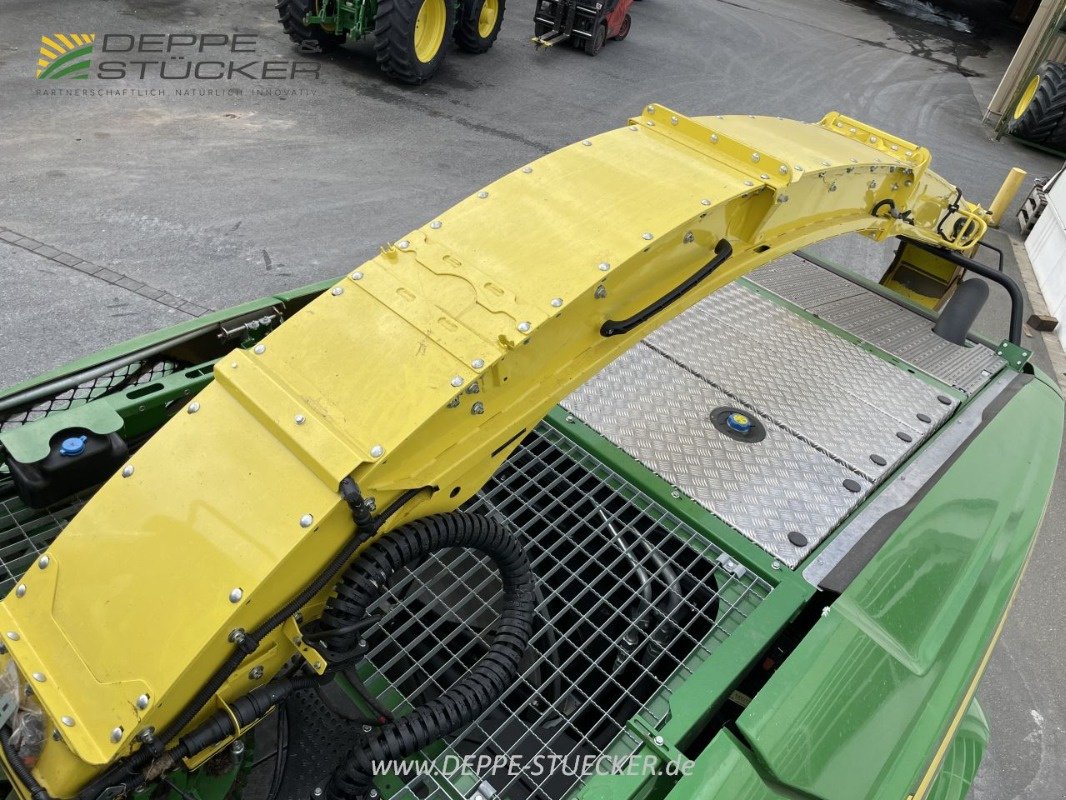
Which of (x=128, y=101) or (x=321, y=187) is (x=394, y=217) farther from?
(x=128, y=101)

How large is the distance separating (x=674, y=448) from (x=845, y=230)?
112cm

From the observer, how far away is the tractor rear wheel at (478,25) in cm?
948

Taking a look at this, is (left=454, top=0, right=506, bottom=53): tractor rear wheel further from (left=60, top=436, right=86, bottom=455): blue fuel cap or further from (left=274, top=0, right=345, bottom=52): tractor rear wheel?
(left=60, top=436, right=86, bottom=455): blue fuel cap

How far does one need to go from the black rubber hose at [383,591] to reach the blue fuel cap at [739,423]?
1.26 metres

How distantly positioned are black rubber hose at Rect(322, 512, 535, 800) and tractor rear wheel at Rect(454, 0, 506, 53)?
889cm

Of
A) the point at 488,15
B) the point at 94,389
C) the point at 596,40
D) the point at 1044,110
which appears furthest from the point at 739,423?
the point at 1044,110

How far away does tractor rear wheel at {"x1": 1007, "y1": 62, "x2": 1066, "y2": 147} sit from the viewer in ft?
34.1

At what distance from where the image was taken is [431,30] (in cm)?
923

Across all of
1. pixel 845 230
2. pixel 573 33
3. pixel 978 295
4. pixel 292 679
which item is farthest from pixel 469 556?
pixel 573 33

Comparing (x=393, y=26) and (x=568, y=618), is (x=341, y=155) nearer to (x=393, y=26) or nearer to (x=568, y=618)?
(x=393, y=26)

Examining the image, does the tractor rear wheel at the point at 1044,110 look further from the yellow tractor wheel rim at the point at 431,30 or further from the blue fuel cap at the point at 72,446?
the blue fuel cap at the point at 72,446

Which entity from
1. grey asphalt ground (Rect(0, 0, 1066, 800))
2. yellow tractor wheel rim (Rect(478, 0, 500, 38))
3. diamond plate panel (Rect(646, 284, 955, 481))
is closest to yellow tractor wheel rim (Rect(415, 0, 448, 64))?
grey asphalt ground (Rect(0, 0, 1066, 800))

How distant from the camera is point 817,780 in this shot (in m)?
2.06

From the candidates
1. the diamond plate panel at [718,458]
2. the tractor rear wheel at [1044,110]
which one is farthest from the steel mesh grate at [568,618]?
the tractor rear wheel at [1044,110]
